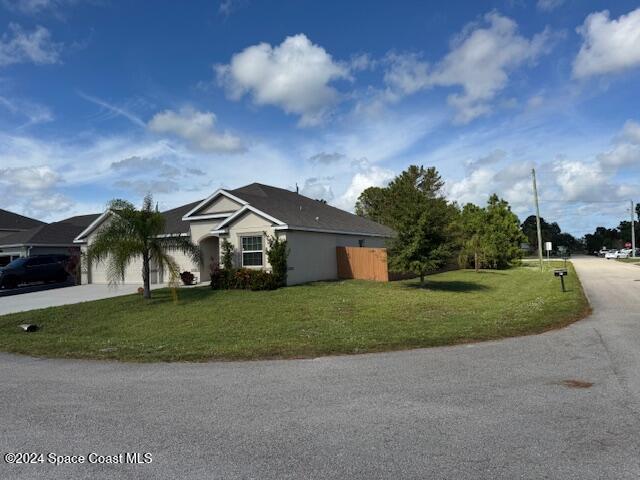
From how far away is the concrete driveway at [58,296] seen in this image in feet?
61.3

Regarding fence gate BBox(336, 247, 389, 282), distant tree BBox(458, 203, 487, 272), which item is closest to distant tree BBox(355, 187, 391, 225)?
distant tree BBox(458, 203, 487, 272)

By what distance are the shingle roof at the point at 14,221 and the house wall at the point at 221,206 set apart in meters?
26.8

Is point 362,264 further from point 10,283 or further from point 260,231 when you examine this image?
point 10,283

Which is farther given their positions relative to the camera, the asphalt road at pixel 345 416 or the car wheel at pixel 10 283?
the car wheel at pixel 10 283

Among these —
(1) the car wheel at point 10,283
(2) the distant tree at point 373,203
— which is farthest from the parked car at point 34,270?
(2) the distant tree at point 373,203

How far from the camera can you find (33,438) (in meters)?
4.86

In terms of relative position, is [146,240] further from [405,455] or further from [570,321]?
[405,455]

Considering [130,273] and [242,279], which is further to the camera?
[130,273]

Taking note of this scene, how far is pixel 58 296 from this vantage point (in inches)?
856

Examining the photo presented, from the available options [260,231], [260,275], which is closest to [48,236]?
[260,231]

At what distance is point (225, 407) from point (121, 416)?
44.9 inches

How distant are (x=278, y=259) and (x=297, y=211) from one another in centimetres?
501

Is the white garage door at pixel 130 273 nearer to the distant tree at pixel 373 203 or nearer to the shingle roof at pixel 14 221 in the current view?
the shingle roof at pixel 14 221

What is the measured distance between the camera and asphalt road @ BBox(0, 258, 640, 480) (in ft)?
13.4
